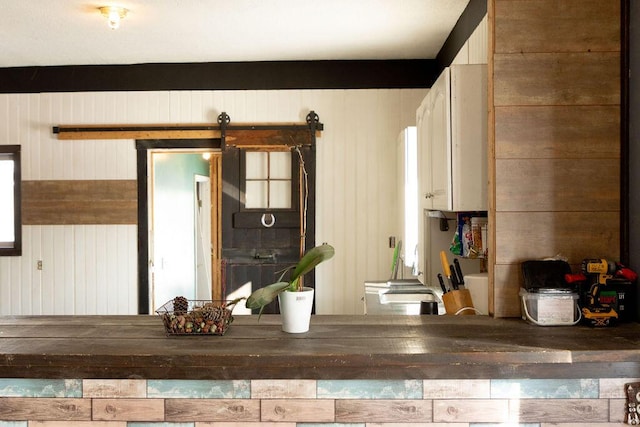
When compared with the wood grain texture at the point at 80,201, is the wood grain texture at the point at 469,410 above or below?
below

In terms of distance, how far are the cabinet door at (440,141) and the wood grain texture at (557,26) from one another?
0.46m

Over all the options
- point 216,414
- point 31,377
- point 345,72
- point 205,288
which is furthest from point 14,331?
point 205,288

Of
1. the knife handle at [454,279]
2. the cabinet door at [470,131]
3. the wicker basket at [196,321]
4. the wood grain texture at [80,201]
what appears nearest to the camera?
the wicker basket at [196,321]

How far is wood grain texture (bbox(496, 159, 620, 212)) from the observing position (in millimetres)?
2160

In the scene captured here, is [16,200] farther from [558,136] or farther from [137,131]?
[558,136]

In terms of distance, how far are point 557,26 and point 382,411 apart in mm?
1404

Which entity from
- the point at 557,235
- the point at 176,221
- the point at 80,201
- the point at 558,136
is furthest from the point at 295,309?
the point at 176,221

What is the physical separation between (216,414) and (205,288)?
19.4ft

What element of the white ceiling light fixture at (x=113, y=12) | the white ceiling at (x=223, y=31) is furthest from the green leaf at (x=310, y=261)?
the white ceiling light fixture at (x=113, y=12)

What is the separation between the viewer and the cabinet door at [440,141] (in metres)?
2.64

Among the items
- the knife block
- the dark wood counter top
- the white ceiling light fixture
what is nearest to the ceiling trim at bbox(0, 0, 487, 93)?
the white ceiling light fixture

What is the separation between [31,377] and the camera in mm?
1768

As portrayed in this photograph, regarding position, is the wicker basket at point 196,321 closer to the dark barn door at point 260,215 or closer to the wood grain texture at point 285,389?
the wood grain texture at point 285,389

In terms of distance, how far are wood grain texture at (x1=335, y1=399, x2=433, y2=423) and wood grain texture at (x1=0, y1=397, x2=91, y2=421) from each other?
0.73 meters
